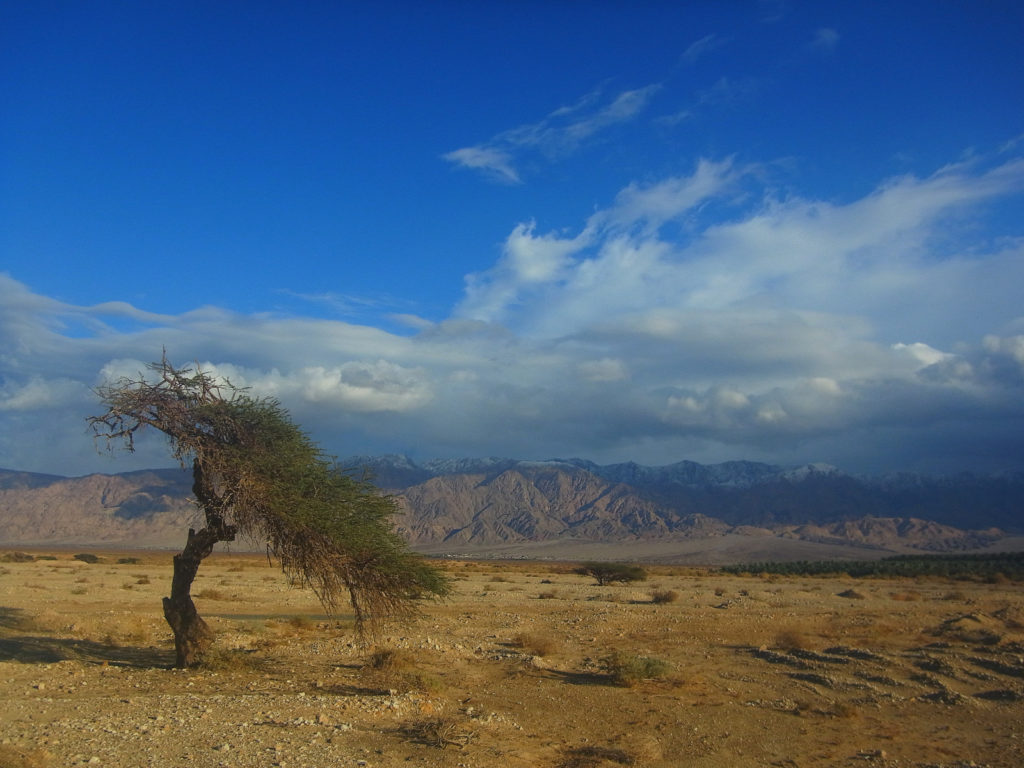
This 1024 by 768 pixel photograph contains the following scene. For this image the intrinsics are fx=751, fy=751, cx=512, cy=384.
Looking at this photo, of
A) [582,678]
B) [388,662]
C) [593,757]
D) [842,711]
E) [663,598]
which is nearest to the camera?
[593,757]

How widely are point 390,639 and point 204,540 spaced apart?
20.6 ft

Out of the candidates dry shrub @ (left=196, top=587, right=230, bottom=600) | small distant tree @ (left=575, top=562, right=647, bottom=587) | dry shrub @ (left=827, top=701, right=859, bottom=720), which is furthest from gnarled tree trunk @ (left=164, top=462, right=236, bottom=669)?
small distant tree @ (left=575, top=562, right=647, bottom=587)

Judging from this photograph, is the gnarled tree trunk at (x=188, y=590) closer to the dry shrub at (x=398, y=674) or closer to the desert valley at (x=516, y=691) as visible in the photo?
the desert valley at (x=516, y=691)

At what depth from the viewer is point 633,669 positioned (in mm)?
15266

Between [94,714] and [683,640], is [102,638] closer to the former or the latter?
[94,714]

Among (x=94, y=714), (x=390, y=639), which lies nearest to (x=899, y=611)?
(x=390, y=639)

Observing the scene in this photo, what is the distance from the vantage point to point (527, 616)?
2722 cm

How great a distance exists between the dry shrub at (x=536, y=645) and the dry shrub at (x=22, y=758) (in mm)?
11337

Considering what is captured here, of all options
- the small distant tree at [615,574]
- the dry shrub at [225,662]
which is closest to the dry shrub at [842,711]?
the dry shrub at [225,662]

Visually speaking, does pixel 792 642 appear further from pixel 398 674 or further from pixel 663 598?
pixel 663 598

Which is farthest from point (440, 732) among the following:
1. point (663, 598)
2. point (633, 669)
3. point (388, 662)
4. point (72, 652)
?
point (663, 598)

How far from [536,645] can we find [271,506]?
28.5 feet

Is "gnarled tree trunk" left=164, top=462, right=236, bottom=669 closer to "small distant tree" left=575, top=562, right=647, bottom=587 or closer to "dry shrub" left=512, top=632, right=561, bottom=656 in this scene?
"dry shrub" left=512, top=632, right=561, bottom=656

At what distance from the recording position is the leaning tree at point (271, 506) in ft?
45.1
